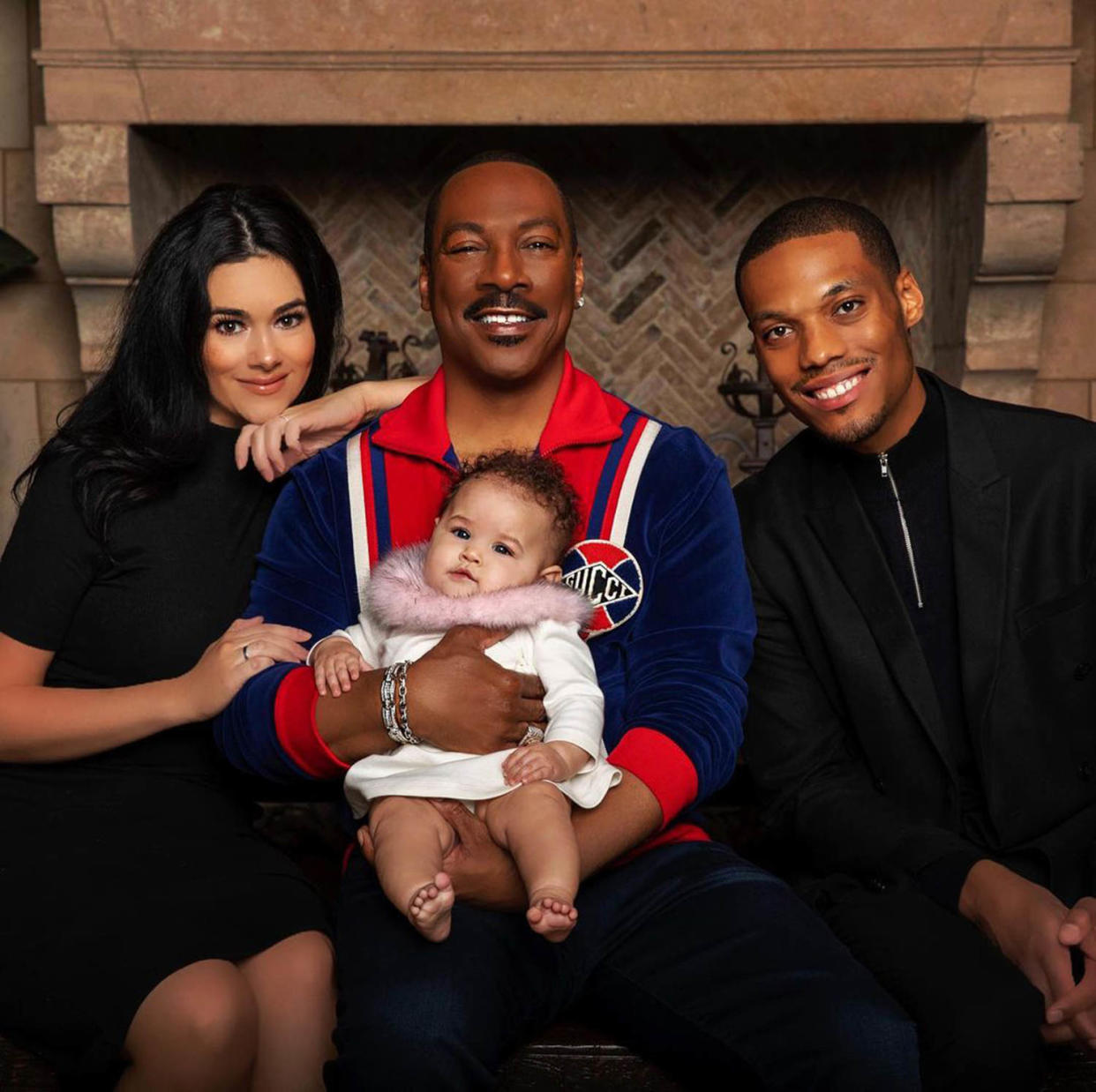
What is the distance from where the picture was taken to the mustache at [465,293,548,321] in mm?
2057

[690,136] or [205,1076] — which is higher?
[690,136]

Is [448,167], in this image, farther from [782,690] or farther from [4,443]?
[782,690]

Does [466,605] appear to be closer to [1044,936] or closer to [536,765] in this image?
[536,765]

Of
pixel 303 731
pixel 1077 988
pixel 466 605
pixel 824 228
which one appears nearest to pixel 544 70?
pixel 824 228

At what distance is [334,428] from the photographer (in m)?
2.19

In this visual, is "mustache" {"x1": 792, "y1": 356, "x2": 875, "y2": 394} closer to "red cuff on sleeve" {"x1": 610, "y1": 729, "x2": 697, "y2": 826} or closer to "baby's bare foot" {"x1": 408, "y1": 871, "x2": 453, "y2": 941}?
"red cuff on sleeve" {"x1": 610, "y1": 729, "x2": 697, "y2": 826}

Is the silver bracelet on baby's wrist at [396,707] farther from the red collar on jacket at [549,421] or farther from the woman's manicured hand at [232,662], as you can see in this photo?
the red collar on jacket at [549,421]

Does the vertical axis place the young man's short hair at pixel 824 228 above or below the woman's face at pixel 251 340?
above

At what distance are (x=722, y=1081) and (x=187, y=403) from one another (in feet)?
4.29

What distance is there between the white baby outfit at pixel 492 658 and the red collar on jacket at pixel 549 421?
23 centimetres

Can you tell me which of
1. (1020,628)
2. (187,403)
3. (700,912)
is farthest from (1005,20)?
(700,912)

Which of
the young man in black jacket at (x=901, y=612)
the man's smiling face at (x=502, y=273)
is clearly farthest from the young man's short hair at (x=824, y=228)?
the man's smiling face at (x=502, y=273)

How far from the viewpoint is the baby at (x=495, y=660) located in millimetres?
1608

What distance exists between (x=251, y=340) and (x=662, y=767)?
0.98m
